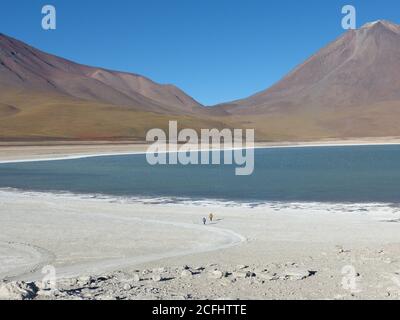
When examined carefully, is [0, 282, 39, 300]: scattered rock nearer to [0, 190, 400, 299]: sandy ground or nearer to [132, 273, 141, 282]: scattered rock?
[0, 190, 400, 299]: sandy ground

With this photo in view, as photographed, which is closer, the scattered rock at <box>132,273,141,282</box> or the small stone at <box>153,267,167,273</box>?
the scattered rock at <box>132,273,141,282</box>

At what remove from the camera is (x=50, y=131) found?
105375mm

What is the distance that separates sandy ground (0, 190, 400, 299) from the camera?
825 centimetres

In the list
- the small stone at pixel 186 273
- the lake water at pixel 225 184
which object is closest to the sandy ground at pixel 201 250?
the small stone at pixel 186 273

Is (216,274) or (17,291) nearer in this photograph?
(17,291)

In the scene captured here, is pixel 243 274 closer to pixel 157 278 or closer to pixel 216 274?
pixel 216 274

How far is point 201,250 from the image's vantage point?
39.8 ft

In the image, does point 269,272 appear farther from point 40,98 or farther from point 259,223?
point 40,98

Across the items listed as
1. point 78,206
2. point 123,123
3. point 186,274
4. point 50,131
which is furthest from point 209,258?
point 123,123

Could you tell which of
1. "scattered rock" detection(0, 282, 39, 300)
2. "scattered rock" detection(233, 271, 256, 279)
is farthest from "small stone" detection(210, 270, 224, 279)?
"scattered rock" detection(0, 282, 39, 300)

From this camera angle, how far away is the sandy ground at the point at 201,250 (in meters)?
8.25

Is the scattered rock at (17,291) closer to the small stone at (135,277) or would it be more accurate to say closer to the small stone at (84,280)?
the small stone at (84,280)

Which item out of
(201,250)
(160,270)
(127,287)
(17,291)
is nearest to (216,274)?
(160,270)

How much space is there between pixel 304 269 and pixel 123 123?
378 ft
